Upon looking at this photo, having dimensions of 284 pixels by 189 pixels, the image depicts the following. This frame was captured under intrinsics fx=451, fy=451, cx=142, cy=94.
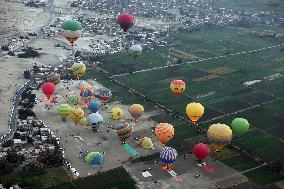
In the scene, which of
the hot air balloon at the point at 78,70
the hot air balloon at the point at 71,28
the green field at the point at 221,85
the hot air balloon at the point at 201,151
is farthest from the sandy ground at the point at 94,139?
the hot air balloon at the point at 71,28

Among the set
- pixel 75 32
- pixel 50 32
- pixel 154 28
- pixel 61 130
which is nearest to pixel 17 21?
pixel 50 32

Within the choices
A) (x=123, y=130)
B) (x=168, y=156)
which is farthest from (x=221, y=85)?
(x=168, y=156)

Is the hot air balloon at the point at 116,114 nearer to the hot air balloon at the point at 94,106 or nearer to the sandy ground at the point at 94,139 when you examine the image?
the sandy ground at the point at 94,139

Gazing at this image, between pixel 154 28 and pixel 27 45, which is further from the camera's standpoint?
pixel 154 28

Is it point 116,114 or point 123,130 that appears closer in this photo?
point 123,130

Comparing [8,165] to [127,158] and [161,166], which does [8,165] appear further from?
[161,166]

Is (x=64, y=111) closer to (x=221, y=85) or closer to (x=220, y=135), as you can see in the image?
(x=220, y=135)
